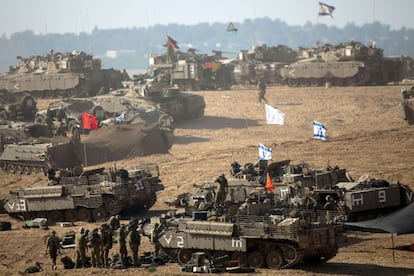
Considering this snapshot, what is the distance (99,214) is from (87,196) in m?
0.60

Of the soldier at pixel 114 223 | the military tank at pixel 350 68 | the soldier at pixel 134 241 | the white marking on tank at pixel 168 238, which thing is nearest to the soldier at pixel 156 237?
the white marking on tank at pixel 168 238

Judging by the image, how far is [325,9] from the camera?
69.1 metres

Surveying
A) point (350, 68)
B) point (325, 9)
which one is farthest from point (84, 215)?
point (325, 9)

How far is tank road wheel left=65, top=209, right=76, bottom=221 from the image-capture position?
94.5ft

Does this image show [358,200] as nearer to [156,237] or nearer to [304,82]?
[156,237]

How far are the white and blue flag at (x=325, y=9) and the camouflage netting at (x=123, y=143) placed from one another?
30.5m

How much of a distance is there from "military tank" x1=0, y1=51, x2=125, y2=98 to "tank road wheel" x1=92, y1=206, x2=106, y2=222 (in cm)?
3071

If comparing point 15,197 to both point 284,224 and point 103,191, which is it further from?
point 284,224

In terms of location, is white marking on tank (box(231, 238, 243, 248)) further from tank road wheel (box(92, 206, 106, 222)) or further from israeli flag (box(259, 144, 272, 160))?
israeli flag (box(259, 144, 272, 160))

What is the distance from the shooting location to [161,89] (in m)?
47.7

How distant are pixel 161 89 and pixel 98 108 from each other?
10.3 feet

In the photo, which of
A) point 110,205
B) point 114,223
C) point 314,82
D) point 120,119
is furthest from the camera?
point 314,82

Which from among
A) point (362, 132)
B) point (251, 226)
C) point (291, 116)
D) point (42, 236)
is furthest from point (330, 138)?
point (251, 226)

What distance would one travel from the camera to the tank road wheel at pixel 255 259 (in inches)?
851
